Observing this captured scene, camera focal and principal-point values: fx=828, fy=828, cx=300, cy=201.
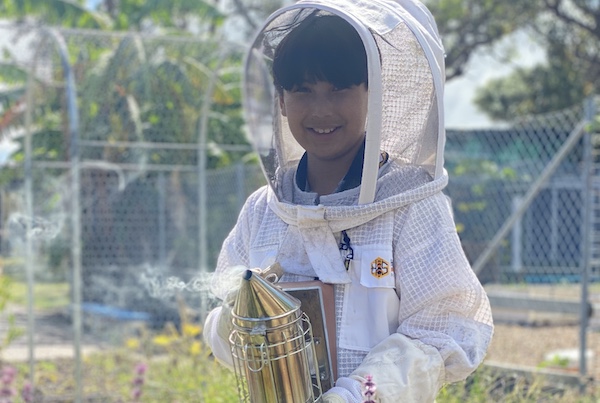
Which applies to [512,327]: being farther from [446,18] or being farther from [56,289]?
[446,18]

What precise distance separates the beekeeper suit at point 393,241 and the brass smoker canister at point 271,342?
0.09 meters

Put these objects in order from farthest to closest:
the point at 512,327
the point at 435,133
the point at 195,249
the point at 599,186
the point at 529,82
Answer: the point at 529,82, the point at 512,327, the point at 195,249, the point at 599,186, the point at 435,133

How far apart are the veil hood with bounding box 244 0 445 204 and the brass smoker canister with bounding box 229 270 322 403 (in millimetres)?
345

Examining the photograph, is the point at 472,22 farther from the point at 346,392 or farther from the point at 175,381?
the point at 346,392

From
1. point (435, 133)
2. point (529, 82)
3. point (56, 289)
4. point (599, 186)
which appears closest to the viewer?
point (435, 133)

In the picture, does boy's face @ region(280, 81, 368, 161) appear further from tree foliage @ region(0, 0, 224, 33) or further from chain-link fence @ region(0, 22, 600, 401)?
tree foliage @ region(0, 0, 224, 33)

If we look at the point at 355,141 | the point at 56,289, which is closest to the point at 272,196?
the point at 355,141

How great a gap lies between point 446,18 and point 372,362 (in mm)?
19820

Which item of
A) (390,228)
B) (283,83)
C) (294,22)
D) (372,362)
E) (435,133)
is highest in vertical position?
(294,22)

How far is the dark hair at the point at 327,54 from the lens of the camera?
1998 millimetres

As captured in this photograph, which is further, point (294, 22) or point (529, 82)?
point (529, 82)

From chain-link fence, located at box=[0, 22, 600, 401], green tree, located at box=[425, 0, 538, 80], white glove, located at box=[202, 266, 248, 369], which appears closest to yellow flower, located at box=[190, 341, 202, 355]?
chain-link fence, located at box=[0, 22, 600, 401]

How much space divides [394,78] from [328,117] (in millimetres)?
205

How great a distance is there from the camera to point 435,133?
2021 mm
